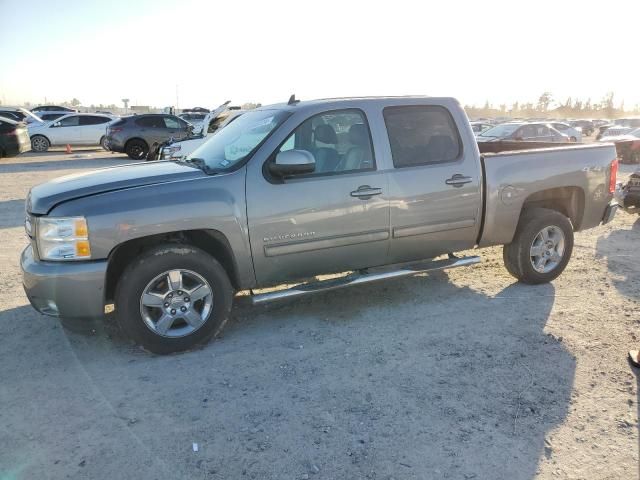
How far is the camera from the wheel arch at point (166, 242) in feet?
12.4

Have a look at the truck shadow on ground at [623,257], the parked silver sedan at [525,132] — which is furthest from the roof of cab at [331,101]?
the parked silver sedan at [525,132]

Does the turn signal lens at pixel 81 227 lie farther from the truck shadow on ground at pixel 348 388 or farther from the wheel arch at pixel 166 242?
the truck shadow on ground at pixel 348 388

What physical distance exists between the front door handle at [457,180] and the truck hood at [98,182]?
2219mm

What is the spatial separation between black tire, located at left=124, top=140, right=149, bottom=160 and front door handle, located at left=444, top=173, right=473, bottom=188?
15946 millimetres

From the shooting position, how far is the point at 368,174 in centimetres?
423

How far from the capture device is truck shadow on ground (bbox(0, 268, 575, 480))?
268cm

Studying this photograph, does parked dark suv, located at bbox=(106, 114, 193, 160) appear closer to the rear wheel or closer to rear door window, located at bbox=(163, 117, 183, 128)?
rear door window, located at bbox=(163, 117, 183, 128)

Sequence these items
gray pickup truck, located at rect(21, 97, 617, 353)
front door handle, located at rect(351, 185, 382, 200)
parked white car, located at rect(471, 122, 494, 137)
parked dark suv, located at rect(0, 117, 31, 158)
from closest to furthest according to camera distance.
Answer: gray pickup truck, located at rect(21, 97, 617, 353) < front door handle, located at rect(351, 185, 382, 200) < parked dark suv, located at rect(0, 117, 31, 158) < parked white car, located at rect(471, 122, 494, 137)

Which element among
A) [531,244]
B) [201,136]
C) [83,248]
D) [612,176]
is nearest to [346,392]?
[83,248]

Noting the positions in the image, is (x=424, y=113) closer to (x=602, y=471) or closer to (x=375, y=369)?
(x=375, y=369)

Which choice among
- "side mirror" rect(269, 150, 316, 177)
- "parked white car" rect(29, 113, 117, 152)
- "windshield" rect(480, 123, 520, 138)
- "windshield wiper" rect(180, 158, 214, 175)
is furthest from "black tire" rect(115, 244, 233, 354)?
"parked white car" rect(29, 113, 117, 152)

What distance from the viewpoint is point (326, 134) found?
428cm

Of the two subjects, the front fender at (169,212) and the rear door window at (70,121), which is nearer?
the front fender at (169,212)

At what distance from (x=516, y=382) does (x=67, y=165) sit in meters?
17.3
